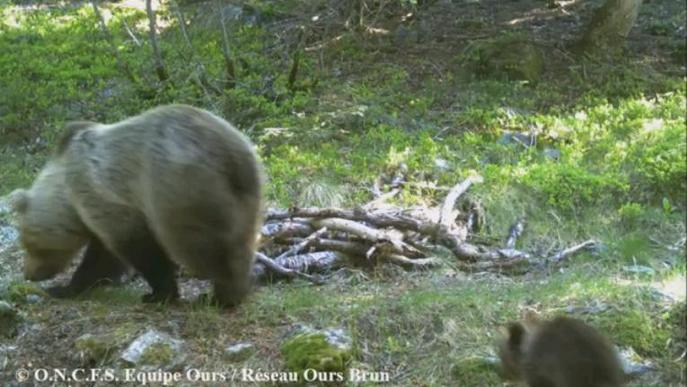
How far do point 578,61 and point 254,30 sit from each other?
861 centimetres

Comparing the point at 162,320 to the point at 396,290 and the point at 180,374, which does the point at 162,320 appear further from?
the point at 396,290

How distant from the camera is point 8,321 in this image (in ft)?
21.0

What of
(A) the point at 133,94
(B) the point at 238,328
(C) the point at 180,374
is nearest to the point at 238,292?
(B) the point at 238,328

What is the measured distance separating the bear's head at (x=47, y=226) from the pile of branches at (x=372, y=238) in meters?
1.50


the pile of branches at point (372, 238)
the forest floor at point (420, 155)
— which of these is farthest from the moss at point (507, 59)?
the pile of branches at point (372, 238)

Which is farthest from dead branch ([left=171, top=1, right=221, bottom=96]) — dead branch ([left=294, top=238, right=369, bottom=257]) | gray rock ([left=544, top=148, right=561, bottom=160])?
gray rock ([left=544, top=148, right=561, bottom=160])

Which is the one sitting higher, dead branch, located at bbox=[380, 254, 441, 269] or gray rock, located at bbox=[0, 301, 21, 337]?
gray rock, located at bbox=[0, 301, 21, 337]

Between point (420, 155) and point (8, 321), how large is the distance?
449cm

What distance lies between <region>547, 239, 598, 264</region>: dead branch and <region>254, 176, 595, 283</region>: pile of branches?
76 cm

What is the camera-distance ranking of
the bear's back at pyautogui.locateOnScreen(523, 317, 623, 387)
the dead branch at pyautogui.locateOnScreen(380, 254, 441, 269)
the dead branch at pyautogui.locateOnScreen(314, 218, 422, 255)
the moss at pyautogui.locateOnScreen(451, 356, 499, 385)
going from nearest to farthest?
the bear's back at pyautogui.locateOnScreen(523, 317, 623, 387), the moss at pyautogui.locateOnScreen(451, 356, 499, 385), the dead branch at pyautogui.locateOnScreen(380, 254, 441, 269), the dead branch at pyautogui.locateOnScreen(314, 218, 422, 255)

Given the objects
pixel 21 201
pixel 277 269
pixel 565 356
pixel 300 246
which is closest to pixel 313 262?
pixel 300 246

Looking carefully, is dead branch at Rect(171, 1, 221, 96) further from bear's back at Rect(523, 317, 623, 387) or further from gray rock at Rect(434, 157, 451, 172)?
bear's back at Rect(523, 317, 623, 387)

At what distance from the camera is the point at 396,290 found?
6.56 metres

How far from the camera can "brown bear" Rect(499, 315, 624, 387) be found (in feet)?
11.9
